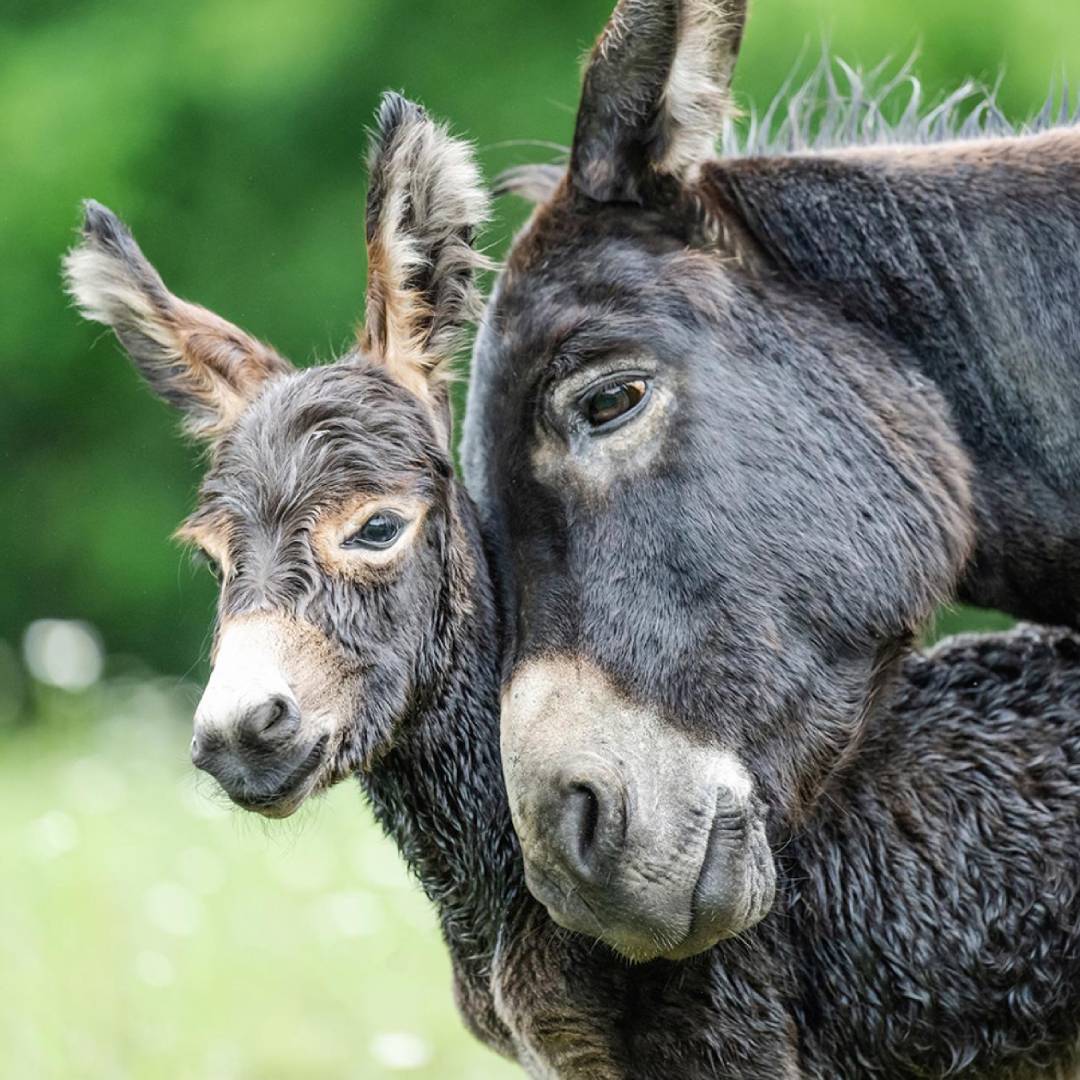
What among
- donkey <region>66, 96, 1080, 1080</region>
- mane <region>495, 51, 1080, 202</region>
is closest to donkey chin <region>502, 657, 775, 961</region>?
donkey <region>66, 96, 1080, 1080</region>

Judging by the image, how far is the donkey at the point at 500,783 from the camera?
4.26m

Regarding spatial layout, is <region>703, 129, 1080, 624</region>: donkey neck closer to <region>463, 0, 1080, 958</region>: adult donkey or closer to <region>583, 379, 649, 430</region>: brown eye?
<region>463, 0, 1080, 958</region>: adult donkey

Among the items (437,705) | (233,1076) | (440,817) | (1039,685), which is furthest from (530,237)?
(233,1076)

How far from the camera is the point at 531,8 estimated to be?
15508 millimetres

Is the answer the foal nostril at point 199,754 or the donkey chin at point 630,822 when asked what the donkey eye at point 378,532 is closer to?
the donkey chin at point 630,822

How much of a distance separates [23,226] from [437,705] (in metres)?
11.5

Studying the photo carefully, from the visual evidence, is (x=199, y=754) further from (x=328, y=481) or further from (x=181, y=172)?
(x=181, y=172)

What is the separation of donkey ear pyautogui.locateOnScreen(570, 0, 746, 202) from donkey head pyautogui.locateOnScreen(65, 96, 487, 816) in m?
0.42

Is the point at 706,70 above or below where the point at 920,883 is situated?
above

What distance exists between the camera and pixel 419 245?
4.78 metres

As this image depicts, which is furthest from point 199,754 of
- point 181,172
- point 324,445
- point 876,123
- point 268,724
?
point 181,172

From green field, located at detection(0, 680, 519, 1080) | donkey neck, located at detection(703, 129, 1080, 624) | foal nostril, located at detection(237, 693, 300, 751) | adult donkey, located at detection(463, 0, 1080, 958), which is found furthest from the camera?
green field, located at detection(0, 680, 519, 1080)

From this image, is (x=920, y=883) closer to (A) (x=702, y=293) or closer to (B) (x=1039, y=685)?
(B) (x=1039, y=685)

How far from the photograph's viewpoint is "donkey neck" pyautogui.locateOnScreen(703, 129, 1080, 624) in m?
4.47
